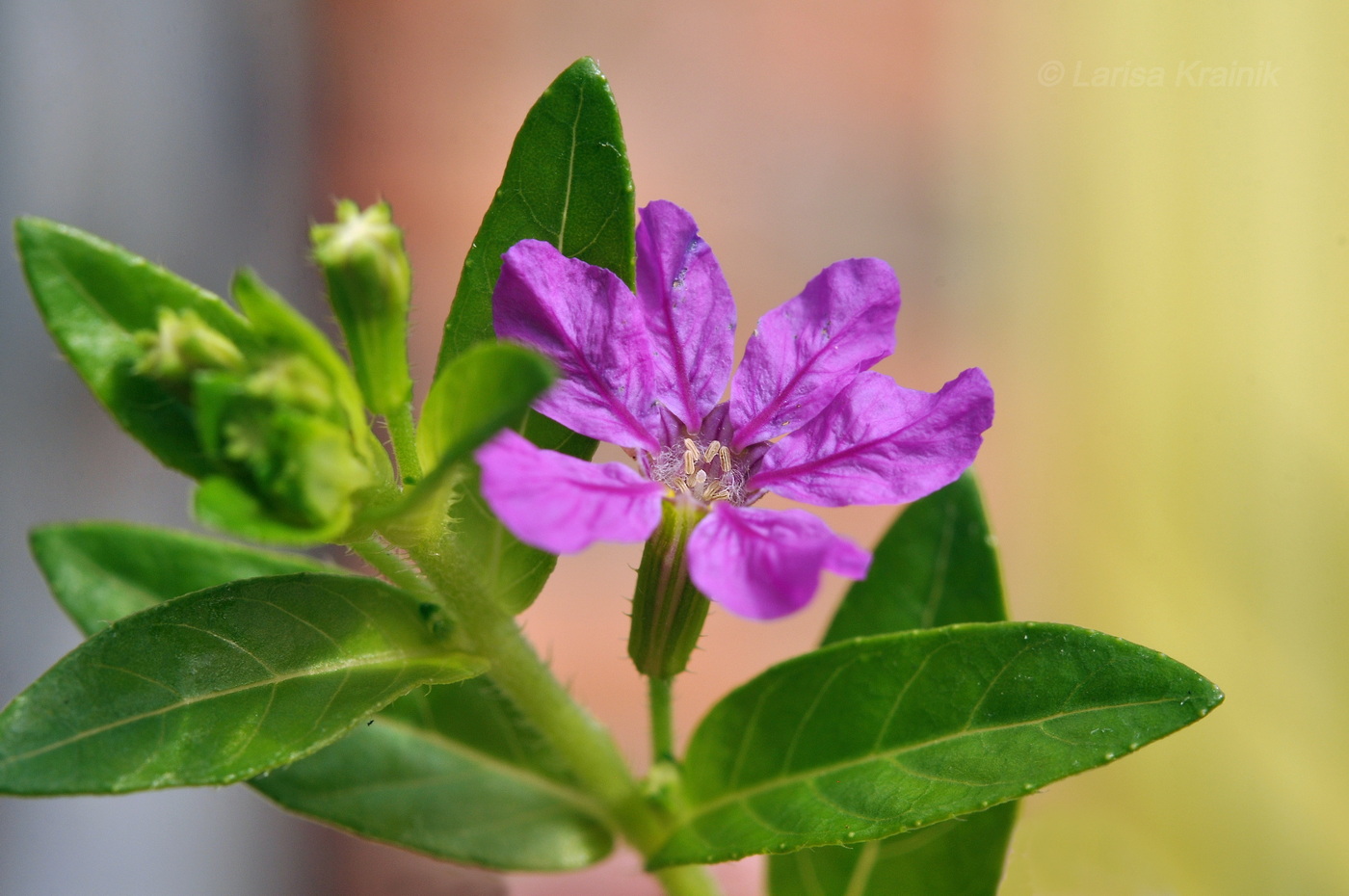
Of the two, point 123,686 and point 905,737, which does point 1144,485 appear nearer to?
point 905,737

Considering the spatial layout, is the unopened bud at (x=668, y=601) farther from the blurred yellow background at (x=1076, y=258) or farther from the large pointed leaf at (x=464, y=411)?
the blurred yellow background at (x=1076, y=258)

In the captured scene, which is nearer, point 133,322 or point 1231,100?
point 133,322

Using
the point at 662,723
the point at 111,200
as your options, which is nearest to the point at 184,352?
the point at 662,723

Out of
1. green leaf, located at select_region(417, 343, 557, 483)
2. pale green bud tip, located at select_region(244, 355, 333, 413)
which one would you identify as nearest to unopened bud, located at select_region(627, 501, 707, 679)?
green leaf, located at select_region(417, 343, 557, 483)

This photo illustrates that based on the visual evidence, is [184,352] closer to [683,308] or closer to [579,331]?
[579,331]

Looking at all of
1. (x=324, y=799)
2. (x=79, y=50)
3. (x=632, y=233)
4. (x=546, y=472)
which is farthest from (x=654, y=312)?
(x=79, y=50)

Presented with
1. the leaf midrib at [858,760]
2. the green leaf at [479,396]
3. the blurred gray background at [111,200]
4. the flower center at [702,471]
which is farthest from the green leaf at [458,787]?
the blurred gray background at [111,200]

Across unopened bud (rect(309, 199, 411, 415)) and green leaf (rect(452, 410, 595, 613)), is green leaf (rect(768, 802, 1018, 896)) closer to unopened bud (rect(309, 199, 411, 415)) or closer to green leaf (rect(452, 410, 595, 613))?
green leaf (rect(452, 410, 595, 613))

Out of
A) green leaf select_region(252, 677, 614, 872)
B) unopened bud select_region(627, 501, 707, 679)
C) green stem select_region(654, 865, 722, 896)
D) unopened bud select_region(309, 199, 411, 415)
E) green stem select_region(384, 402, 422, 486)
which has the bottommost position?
green stem select_region(654, 865, 722, 896)
